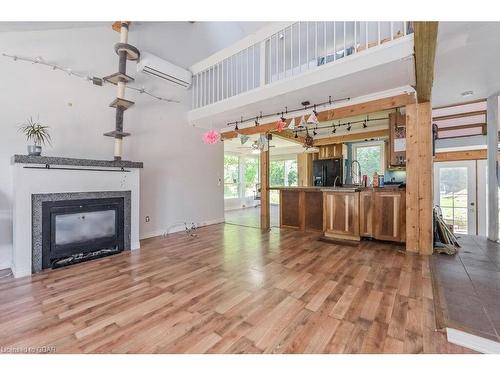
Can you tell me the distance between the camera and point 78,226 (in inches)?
119

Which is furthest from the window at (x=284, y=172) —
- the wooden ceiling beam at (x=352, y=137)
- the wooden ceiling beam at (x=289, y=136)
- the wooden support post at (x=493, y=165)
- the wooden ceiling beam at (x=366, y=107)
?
the wooden support post at (x=493, y=165)

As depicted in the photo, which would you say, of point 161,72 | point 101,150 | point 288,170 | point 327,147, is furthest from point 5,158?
point 288,170

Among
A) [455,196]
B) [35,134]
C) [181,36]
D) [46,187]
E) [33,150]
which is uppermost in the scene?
[181,36]

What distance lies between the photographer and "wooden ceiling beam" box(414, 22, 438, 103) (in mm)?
1561

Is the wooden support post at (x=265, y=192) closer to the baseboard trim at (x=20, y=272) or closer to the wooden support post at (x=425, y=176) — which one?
the wooden support post at (x=425, y=176)

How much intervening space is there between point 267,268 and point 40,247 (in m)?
2.69

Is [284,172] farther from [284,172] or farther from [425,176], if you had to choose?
[425,176]

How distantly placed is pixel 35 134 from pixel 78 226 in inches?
52.0

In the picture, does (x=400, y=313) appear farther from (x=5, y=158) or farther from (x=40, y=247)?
(x=5, y=158)

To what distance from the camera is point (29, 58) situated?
3.03 meters

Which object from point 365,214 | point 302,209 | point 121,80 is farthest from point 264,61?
point 365,214

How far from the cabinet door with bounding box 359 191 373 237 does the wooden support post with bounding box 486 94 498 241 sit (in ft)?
6.64

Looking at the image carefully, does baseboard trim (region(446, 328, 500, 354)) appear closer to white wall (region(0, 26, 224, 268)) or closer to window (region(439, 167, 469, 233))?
white wall (region(0, 26, 224, 268))

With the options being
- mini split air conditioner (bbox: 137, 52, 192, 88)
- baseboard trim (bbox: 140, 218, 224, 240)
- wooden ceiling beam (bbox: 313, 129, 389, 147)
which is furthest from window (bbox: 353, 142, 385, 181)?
mini split air conditioner (bbox: 137, 52, 192, 88)
